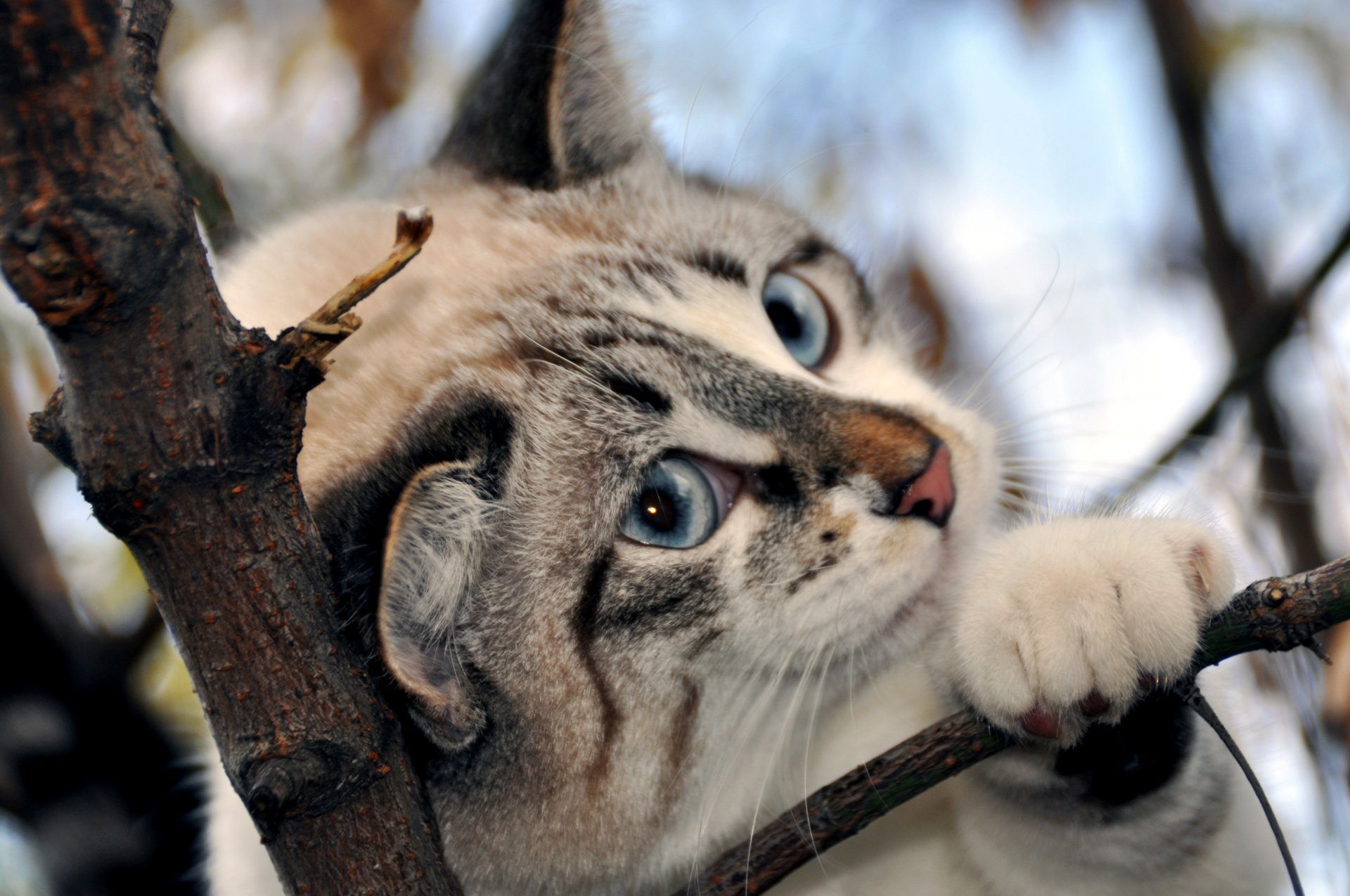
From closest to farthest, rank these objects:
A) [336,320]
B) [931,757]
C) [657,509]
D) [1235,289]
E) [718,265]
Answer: [336,320] < [931,757] < [657,509] < [718,265] < [1235,289]

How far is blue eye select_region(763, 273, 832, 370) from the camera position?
Answer: 65.1 inches

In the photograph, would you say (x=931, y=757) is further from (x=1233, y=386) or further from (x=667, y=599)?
(x=1233, y=386)

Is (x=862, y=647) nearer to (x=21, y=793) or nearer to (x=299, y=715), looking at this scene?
(x=299, y=715)

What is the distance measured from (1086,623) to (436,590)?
0.75m

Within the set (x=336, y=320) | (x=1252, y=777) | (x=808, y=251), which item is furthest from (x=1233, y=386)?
(x=336, y=320)

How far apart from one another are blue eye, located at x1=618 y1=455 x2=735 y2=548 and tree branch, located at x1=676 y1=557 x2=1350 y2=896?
369 mm

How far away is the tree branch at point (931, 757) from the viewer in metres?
0.85

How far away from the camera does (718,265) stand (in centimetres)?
160

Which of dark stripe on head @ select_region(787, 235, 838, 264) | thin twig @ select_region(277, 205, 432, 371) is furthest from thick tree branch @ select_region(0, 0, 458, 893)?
dark stripe on head @ select_region(787, 235, 838, 264)

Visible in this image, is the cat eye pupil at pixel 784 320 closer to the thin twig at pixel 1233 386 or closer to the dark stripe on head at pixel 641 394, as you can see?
the dark stripe on head at pixel 641 394

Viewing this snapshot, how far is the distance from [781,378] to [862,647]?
38 centimetres

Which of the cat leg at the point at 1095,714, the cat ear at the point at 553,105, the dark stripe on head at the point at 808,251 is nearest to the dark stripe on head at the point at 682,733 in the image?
the cat leg at the point at 1095,714

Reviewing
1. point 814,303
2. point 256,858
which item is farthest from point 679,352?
point 256,858

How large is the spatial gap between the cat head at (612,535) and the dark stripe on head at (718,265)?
0.12m
